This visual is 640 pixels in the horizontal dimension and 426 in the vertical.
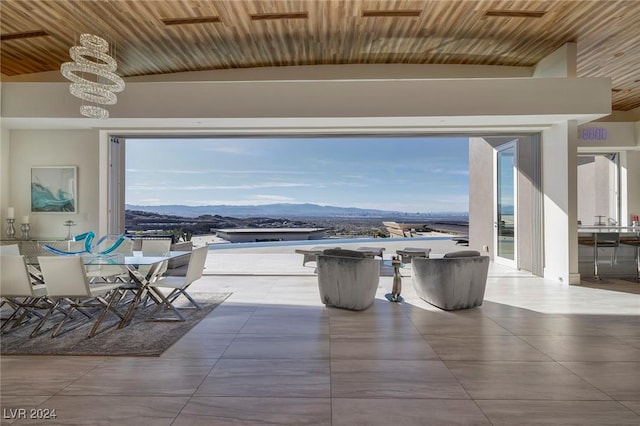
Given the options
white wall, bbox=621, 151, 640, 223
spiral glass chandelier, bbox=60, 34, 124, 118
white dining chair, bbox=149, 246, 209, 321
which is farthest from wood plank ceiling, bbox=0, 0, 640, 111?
white dining chair, bbox=149, 246, 209, 321

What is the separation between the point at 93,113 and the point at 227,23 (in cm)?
213

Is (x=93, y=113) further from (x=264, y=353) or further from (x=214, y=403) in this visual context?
(x=214, y=403)

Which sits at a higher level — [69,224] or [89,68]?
[89,68]

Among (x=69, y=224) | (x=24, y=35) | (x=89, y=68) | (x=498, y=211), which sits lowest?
(x=69, y=224)

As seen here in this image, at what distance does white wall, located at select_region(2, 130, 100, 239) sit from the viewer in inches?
271

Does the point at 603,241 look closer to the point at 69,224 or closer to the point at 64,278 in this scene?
the point at 64,278

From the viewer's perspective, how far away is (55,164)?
22.6 ft

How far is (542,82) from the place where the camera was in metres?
5.85

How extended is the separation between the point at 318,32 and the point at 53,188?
5.29m

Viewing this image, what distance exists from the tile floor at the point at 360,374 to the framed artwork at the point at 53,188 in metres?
4.42

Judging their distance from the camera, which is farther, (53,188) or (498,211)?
(498,211)

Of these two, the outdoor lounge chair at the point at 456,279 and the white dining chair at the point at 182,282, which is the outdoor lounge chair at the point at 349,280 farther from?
the white dining chair at the point at 182,282

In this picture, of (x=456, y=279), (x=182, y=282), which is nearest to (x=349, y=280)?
(x=456, y=279)

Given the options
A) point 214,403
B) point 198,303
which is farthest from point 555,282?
point 214,403
